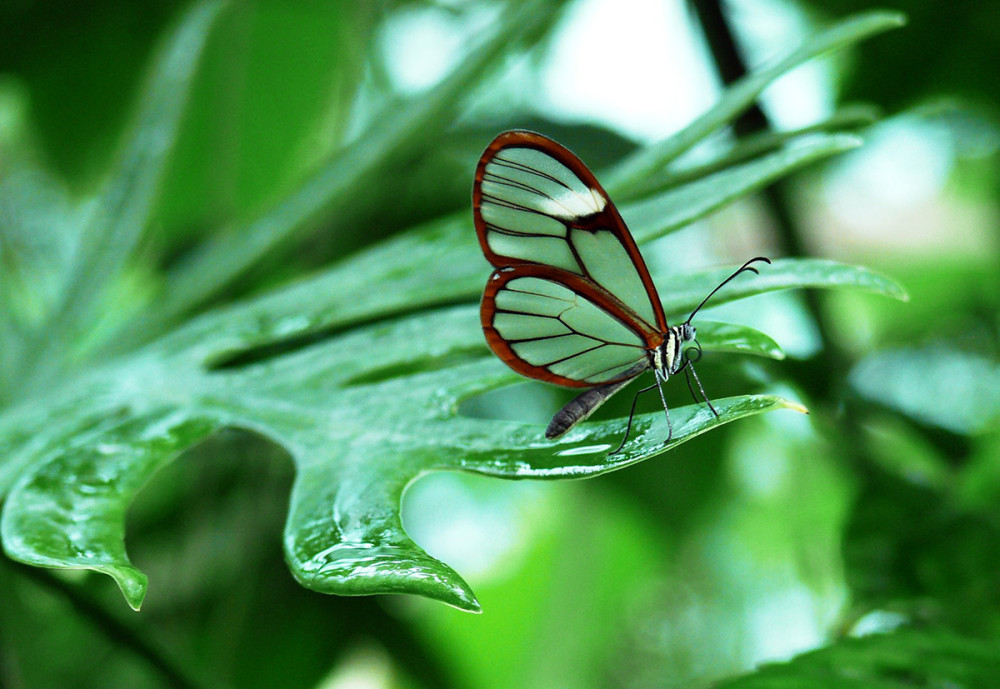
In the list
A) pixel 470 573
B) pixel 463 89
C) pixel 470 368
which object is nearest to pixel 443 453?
pixel 470 368

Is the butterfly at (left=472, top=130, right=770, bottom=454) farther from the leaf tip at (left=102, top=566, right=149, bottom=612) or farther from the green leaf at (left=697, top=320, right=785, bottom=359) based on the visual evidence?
the leaf tip at (left=102, top=566, right=149, bottom=612)

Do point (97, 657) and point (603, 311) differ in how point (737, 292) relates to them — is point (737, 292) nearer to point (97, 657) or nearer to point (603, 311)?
point (603, 311)

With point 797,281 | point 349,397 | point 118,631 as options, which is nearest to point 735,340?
point 797,281

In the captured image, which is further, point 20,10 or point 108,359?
point 20,10

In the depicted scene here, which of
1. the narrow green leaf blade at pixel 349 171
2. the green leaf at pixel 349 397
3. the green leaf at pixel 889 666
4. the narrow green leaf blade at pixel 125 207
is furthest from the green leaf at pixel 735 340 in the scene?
the narrow green leaf blade at pixel 125 207

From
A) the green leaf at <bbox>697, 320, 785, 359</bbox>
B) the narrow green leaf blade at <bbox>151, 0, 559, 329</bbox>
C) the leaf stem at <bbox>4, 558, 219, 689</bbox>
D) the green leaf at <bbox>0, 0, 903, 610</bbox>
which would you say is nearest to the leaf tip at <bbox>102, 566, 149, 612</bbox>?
the green leaf at <bbox>0, 0, 903, 610</bbox>

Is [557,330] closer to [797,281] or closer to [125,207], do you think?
[797,281]
